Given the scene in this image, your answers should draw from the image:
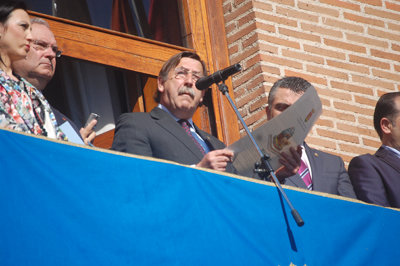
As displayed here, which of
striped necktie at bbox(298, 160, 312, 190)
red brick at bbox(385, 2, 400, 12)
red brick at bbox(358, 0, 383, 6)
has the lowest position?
striped necktie at bbox(298, 160, 312, 190)

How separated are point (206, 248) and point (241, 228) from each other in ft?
0.79

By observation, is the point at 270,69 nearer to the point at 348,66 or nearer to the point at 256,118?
the point at 256,118

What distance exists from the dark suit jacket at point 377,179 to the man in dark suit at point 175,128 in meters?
0.77

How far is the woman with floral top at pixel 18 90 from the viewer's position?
326cm

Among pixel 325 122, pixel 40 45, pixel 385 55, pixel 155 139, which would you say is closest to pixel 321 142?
pixel 325 122

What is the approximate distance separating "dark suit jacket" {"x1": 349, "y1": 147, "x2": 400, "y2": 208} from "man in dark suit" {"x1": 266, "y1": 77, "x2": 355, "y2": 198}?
0.06m

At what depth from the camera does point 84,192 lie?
9.84 feet

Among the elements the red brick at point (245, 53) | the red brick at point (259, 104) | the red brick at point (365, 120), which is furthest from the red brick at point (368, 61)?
the red brick at point (259, 104)

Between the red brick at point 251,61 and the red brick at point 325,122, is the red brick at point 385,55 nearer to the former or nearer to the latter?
the red brick at point 325,122

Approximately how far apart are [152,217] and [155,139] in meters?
0.94

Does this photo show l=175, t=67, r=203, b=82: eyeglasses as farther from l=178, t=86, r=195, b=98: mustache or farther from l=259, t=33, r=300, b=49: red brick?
l=259, t=33, r=300, b=49: red brick

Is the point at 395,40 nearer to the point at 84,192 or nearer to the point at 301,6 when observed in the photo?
the point at 301,6

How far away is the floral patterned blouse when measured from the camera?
3.20 metres

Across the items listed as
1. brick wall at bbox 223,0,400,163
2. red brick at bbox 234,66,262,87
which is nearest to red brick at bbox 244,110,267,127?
brick wall at bbox 223,0,400,163
